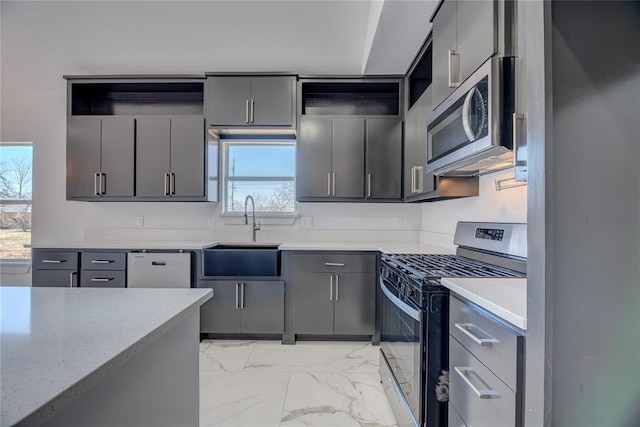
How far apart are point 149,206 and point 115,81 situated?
1280 mm

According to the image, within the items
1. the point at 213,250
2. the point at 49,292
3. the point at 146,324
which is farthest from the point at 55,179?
the point at 146,324

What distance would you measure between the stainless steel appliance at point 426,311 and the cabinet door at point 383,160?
38.9 inches

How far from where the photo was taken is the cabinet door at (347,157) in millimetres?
2920

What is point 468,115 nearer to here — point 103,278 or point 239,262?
point 239,262

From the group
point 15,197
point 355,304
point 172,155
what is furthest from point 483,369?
point 15,197

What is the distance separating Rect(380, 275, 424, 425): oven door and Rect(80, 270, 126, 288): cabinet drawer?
233 centimetres

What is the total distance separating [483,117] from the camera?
1273mm

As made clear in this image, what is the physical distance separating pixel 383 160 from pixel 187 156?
191 cm

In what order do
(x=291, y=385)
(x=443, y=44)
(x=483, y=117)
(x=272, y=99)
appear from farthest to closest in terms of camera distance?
(x=272, y=99) < (x=291, y=385) < (x=443, y=44) < (x=483, y=117)

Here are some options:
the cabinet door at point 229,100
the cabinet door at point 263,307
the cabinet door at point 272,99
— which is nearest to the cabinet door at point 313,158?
the cabinet door at point 272,99

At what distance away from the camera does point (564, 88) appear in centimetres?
54

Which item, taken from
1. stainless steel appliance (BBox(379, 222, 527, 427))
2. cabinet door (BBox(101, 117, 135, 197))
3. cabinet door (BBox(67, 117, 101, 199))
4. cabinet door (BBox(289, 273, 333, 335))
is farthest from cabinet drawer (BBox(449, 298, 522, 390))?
cabinet door (BBox(67, 117, 101, 199))

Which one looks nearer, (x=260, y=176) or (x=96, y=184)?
(x=96, y=184)

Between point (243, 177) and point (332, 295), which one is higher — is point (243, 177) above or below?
above
